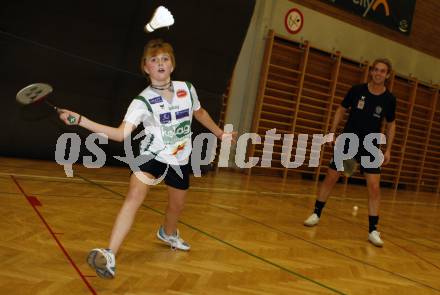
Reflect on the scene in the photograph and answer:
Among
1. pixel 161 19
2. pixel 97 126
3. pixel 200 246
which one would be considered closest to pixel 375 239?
pixel 200 246

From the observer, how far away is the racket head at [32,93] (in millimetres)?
2949

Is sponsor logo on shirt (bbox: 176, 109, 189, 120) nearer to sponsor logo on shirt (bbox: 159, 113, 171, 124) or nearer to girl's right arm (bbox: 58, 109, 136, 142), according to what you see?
sponsor logo on shirt (bbox: 159, 113, 171, 124)

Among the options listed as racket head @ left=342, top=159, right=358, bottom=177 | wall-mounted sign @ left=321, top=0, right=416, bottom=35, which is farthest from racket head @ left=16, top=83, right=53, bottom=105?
wall-mounted sign @ left=321, top=0, right=416, bottom=35

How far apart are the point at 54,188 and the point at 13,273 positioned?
2.98 metres

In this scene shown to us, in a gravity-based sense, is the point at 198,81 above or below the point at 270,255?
above

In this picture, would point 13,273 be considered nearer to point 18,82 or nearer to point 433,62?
point 18,82

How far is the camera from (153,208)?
5133 mm

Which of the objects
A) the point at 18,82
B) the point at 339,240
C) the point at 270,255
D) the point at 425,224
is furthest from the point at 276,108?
the point at 270,255

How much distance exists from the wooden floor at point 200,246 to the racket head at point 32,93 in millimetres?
952

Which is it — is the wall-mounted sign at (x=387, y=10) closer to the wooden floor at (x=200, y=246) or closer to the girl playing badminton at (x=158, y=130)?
the wooden floor at (x=200, y=246)

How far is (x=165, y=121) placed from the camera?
10.1 feet

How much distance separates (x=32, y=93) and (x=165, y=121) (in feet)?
2.84

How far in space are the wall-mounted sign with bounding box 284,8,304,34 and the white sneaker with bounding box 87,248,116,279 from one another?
9428 mm

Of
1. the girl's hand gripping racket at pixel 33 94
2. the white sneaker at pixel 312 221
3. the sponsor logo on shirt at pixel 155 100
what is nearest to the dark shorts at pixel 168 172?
the sponsor logo on shirt at pixel 155 100
